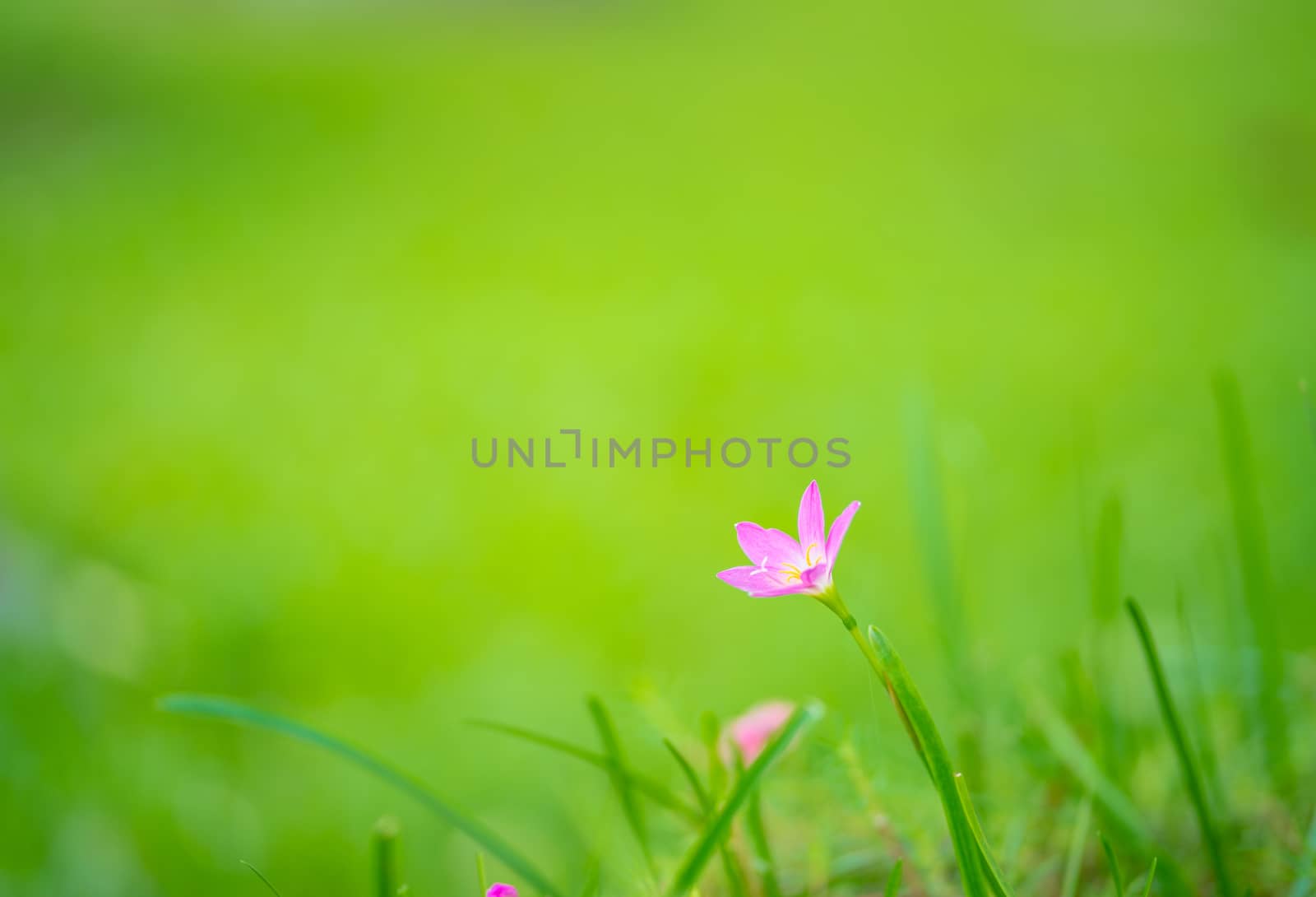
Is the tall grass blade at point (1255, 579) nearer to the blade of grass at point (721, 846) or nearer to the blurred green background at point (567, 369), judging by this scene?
the blurred green background at point (567, 369)

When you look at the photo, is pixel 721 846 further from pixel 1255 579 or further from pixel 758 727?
pixel 1255 579

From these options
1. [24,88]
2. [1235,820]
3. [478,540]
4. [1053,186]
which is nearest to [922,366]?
[478,540]

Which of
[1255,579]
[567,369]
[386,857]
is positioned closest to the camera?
[386,857]

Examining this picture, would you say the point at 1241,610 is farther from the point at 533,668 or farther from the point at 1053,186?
the point at 1053,186

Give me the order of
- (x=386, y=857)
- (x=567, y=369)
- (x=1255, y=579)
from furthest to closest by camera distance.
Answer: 1. (x=567, y=369)
2. (x=1255, y=579)
3. (x=386, y=857)

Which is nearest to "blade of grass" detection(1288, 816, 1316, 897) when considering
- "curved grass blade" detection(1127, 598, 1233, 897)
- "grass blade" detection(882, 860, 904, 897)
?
"curved grass blade" detection(1127, 598, 1233, 897)

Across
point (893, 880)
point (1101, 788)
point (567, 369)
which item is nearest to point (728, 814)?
point (893, 880)
